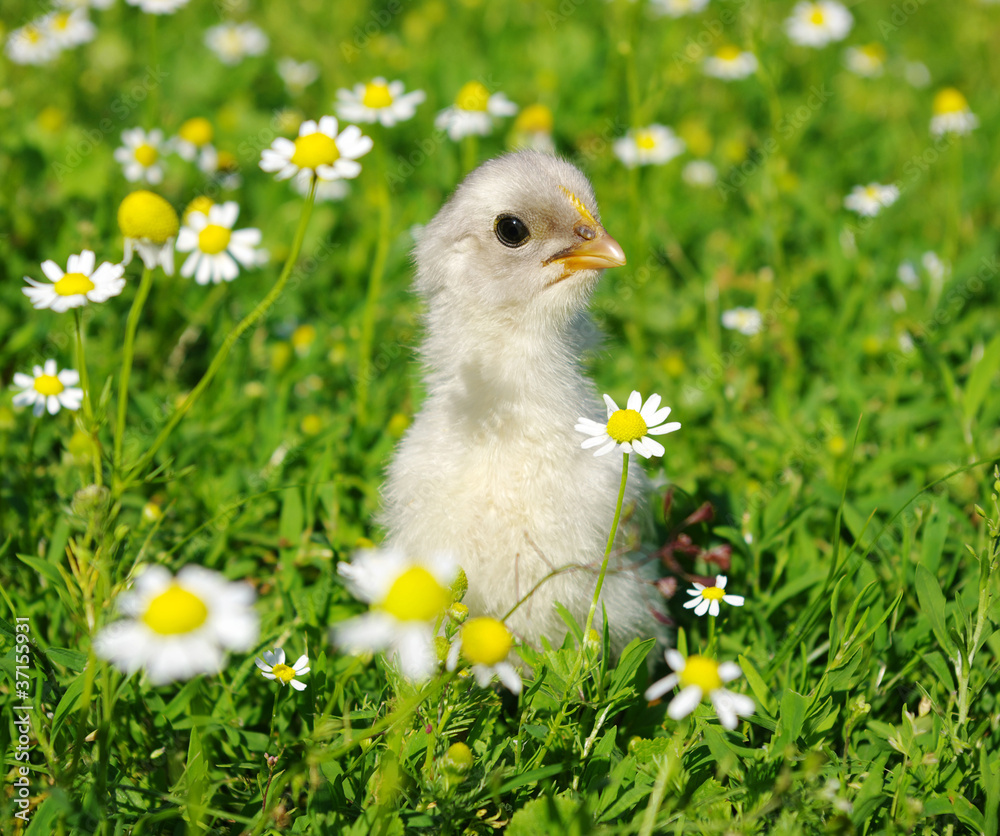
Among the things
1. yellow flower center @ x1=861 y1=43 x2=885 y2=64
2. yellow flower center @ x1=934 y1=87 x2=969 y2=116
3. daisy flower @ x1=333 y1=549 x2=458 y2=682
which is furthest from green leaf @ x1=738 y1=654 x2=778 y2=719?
yellow flower center @ x1=861 y1=43 x2=885 y2=64

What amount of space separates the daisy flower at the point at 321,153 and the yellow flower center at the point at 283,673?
4.48 ft

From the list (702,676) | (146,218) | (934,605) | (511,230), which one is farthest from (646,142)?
(702,676)

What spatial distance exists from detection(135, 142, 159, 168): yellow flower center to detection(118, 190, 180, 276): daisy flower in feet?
6.46

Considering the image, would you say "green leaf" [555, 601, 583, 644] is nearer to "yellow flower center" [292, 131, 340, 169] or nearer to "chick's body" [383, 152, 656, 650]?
"chick's body" [383, 152, 656, 650]

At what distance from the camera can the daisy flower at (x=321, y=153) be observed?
2.54m

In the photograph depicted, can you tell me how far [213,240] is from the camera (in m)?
2.96

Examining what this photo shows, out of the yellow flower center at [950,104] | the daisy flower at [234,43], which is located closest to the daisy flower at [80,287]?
the daisy flower at [234,43]

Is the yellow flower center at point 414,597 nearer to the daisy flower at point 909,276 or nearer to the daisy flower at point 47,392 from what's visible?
the daisy flower at point 47,392

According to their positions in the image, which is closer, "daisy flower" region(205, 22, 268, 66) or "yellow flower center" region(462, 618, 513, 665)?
"yellow flower center" region(462, 618, 513, 665)

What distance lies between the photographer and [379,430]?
3908 millimetres

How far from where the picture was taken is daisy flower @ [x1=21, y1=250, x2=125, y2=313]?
252 centimetres

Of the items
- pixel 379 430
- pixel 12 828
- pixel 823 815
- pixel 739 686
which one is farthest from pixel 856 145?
pixel 12 828

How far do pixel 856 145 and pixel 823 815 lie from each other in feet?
17.2

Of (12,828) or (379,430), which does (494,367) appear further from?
(12,828)
